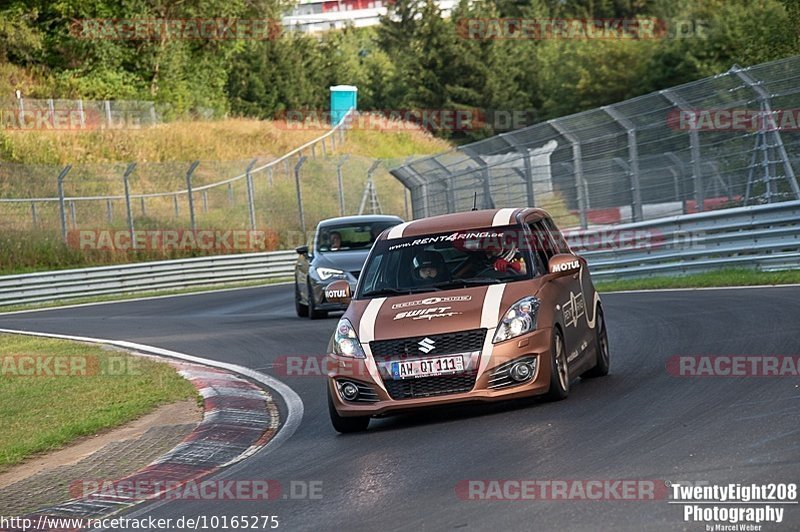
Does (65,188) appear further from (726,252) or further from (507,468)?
(507,468)

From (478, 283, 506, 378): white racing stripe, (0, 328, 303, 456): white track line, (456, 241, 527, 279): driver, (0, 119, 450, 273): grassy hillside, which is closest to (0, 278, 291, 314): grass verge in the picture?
(0, 119, 450, 273): grassy hillside

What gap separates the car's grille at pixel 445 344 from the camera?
9070 mm

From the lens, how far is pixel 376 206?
4316 centimetres

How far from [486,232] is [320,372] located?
11.9ft

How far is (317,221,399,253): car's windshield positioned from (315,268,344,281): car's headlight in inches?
28.5

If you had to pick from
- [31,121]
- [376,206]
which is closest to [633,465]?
[376,206]

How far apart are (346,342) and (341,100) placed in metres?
59.7

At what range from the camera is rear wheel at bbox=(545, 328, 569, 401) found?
9.34 m

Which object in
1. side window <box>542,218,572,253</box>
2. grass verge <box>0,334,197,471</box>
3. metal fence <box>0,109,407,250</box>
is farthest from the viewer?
metal fence <box>0,109,407,250</box>

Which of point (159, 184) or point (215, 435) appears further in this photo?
point (159, 184)

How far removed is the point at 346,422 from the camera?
9.41 metres

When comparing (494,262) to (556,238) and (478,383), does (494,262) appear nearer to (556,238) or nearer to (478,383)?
(556,238)

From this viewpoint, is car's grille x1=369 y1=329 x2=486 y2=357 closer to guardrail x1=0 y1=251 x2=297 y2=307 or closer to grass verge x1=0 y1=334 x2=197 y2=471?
grass verge x1=0 y1=334 x2=197 y2=471

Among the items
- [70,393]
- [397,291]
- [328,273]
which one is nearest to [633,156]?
[328,273]
